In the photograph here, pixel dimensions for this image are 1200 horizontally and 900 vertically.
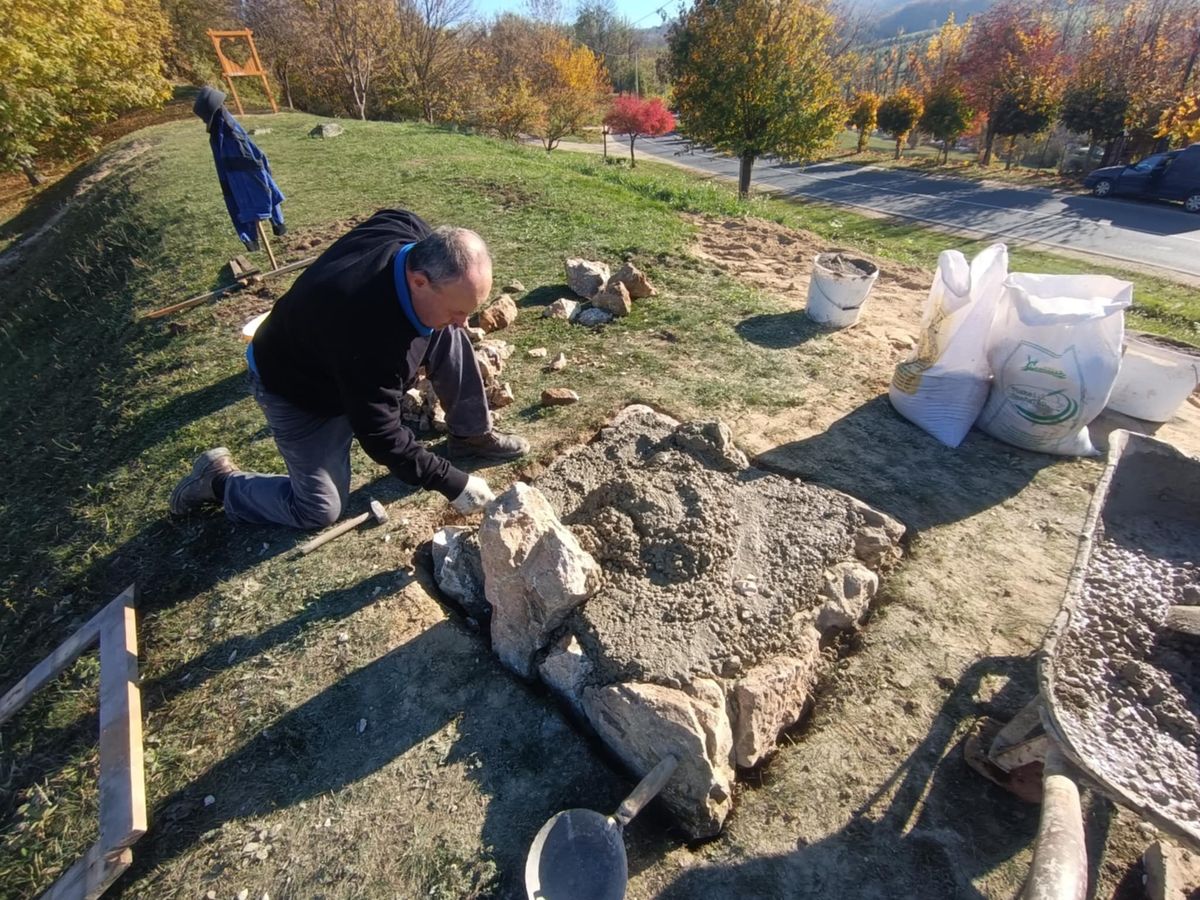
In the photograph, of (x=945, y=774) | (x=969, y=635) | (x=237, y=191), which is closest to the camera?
(x=945, y=774)

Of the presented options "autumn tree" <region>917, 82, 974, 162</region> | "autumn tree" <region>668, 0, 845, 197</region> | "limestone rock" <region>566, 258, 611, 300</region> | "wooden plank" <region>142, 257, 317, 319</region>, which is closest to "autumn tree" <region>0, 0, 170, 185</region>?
"wooden plank" <region>142, 257, 317, 319</region>

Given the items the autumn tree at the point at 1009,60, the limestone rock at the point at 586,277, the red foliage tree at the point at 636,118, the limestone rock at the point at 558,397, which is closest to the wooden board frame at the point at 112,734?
the limestone rock at the point at 558,397

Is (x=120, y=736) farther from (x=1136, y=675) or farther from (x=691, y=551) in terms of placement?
(x=1136, y=675)

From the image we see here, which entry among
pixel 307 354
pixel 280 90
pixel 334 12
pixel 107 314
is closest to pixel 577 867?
pixel 307 354

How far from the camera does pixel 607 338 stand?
4375mm

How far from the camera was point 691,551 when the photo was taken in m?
2.36

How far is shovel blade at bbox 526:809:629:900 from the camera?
1.58 m

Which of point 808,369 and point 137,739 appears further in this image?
point 808,369

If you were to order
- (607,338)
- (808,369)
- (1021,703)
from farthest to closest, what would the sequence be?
(607,338) < (808,369) < (1021,703)

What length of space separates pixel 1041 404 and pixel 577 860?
3.16 m

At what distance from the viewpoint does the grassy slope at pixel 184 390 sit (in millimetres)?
2230

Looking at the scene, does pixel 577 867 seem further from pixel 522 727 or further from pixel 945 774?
pixel 945 774

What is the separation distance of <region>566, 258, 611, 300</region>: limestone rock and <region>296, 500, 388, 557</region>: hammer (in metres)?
2.73

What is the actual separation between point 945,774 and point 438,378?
2.66 m
